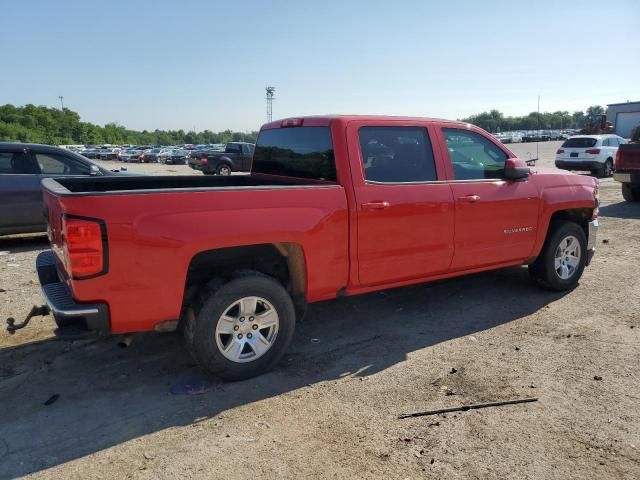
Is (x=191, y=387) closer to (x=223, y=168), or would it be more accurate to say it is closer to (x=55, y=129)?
(x=223, y=168)

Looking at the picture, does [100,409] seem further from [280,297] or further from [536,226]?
[536,226]

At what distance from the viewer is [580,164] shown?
19.8 meters

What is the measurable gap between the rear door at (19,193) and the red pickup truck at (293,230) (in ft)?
13.1

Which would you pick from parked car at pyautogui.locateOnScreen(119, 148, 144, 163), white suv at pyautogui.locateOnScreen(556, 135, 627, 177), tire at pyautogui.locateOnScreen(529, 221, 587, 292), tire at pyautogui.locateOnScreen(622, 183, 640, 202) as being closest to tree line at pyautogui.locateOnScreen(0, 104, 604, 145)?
parked car at pyautogui.locateOnScreen(119, 148, 144, 163)

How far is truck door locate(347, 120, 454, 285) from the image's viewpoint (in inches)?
165

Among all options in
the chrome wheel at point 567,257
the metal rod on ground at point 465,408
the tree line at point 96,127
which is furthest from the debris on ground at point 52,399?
the tree line at point 96,127

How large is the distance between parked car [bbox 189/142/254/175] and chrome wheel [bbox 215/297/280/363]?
22210 millimetres

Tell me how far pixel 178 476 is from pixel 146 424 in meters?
0.62

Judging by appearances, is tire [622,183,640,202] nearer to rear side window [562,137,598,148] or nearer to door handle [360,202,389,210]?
rear side window [562,137,598,148]

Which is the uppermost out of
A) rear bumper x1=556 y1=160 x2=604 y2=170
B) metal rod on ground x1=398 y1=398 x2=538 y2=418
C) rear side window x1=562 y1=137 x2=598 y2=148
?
rear side window x1=562 y1=137 x2=598 y2=148

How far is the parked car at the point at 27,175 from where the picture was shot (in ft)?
25.7

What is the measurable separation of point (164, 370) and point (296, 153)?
2210 mm

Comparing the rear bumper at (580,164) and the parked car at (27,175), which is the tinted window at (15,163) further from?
the rear bumper at (580,164)

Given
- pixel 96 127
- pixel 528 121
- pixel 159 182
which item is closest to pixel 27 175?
pixel 159 182
